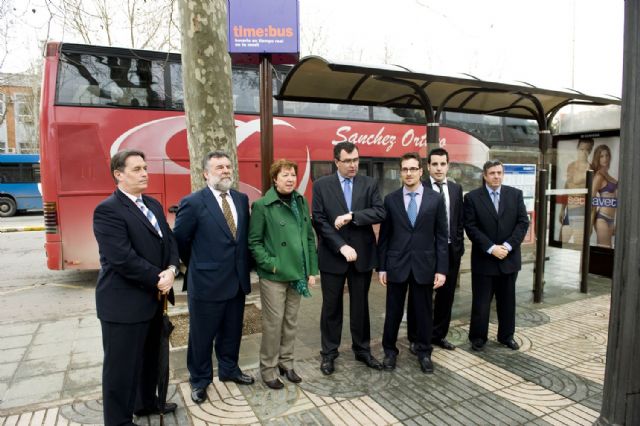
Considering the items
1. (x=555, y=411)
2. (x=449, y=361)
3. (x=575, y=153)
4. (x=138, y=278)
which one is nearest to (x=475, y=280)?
(x=449, y=361)

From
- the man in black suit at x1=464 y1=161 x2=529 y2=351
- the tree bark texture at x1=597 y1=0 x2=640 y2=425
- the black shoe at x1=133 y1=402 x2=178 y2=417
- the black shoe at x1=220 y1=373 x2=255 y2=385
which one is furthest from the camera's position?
the man in black suit at x1=464 y1=161 x2=529 y2=351

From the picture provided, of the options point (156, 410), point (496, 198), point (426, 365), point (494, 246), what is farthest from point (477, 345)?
point (156, 410)

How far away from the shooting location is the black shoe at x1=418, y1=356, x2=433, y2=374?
395 cm

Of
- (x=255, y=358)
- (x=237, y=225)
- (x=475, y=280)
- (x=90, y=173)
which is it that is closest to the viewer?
(x=237, y=225)

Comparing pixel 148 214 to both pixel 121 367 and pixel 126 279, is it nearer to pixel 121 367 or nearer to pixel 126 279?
pixel 126 279

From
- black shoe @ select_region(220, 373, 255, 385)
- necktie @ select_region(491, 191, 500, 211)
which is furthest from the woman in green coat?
necktie @ select_region(491, 191, 500, 211)

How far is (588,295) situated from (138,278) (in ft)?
20.7

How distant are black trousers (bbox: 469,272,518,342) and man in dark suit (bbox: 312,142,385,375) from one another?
1.20m

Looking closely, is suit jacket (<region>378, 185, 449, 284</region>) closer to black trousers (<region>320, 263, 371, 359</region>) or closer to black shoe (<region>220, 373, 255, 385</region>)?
black trousers (<region>320, 263, 371, 359</region>)

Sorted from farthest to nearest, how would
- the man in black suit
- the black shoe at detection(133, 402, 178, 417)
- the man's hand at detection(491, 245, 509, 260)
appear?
1. the man in black suit
2. the man's hand at detection(491, 245, 509, 260)
3. the black shoe at detection(133, 402, 178, 417)

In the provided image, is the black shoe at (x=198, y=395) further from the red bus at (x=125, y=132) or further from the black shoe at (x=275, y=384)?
the red bus at (x=125, y=132)

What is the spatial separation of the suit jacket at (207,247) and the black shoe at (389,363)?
1.56 meters

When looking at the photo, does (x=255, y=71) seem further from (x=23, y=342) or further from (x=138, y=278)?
(x=138, y=278)

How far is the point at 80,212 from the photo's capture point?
728 cm
